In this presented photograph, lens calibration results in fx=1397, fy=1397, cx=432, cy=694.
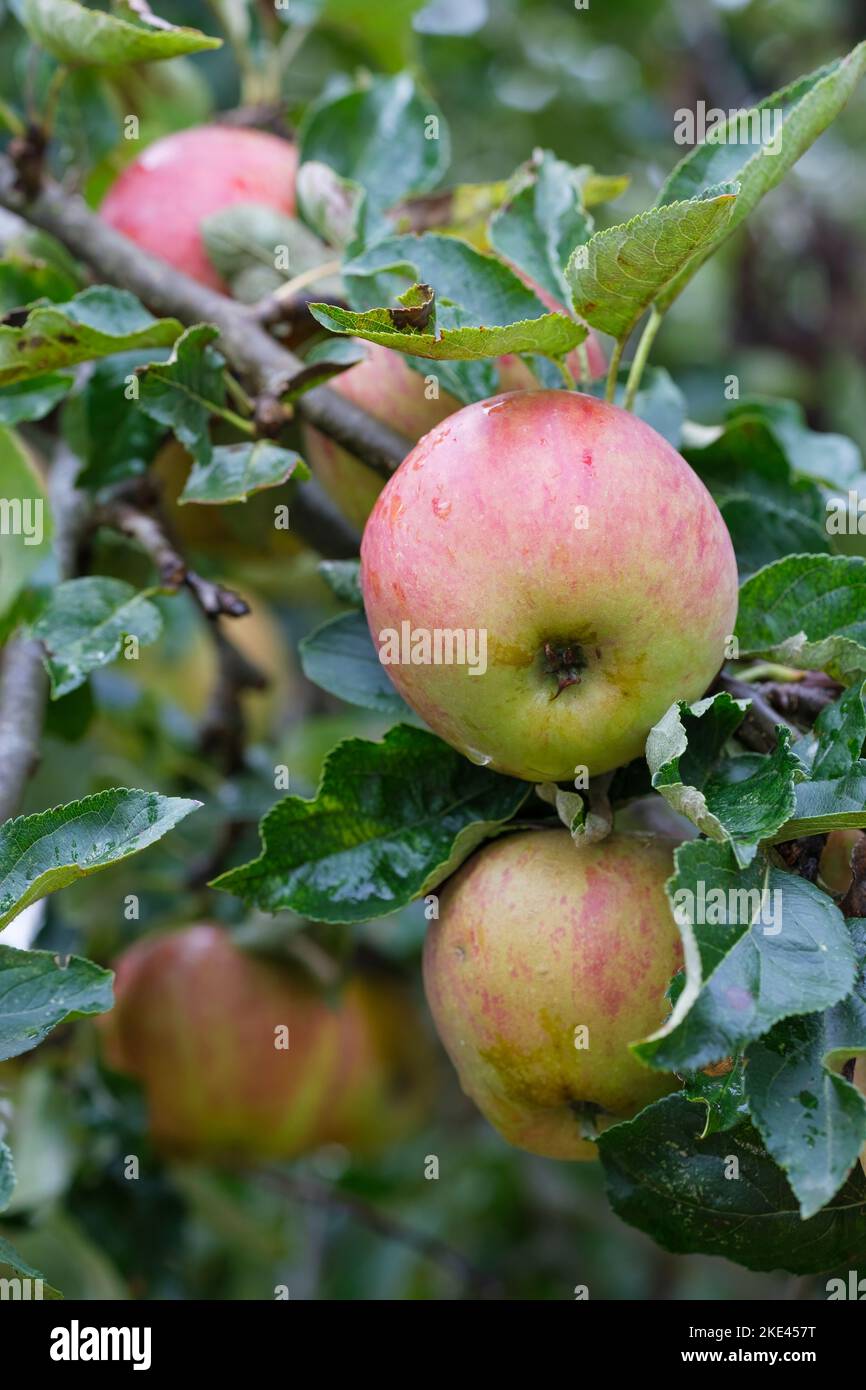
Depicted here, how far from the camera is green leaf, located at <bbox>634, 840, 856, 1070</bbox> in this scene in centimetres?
57

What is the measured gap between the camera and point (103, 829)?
71 centimetres

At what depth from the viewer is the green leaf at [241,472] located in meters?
0.82

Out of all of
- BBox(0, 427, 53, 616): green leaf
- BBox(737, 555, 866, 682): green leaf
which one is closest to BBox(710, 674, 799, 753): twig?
BBox(737, 555, 866, 682): green leaf

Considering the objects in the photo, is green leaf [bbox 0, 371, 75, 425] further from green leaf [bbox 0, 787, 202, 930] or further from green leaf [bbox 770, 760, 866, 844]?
green leaf [bbox 770, 760, 866, 844]

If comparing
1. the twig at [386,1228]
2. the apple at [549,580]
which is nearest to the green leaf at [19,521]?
the apple at [549,580]

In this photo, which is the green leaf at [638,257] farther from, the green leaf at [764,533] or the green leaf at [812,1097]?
the green leaf at [812,1097]

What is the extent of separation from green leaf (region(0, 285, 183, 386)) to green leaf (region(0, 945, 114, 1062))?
34 centimetres

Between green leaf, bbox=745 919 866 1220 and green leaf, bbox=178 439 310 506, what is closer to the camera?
green leaf, bbox=745 919 866 1220

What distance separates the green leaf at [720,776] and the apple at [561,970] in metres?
0.06

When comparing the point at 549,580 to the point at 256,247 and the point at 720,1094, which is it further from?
the point at 256,247

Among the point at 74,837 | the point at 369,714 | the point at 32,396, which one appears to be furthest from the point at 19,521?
the point at 369,714

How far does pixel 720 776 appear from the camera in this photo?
28.7 inches

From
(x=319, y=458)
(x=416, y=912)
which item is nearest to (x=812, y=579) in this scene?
(x=319, y=458)
